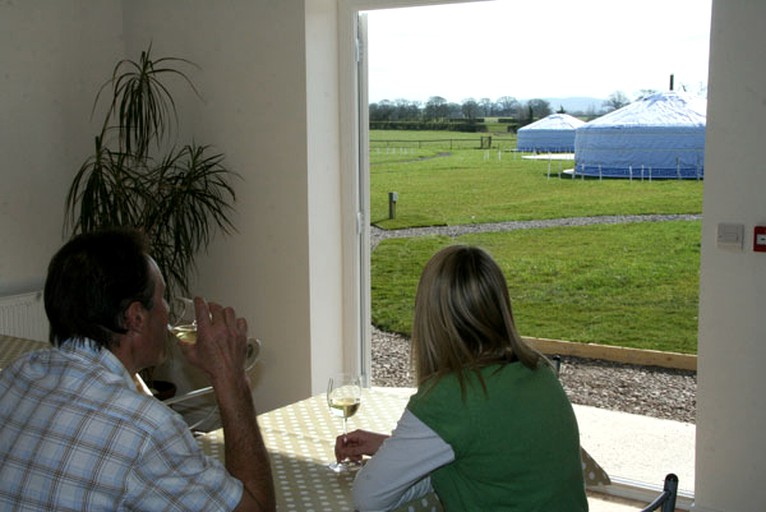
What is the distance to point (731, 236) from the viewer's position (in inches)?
139

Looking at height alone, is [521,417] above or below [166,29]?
below

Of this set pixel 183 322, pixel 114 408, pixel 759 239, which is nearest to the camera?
pixel 114 408

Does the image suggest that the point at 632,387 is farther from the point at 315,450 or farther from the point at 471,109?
the point at 315,450

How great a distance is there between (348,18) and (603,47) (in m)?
1.29

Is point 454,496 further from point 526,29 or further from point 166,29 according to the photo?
point 166,29

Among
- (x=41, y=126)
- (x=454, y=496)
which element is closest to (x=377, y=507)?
(x=454, y=496)

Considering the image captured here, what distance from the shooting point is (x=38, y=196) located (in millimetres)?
4629

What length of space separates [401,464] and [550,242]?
266cm

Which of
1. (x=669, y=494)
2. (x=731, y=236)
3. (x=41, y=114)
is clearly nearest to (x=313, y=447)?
(x=669, y=494)

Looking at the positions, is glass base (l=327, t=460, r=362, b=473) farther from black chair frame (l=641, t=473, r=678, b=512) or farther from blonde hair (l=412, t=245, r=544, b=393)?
black chair frame (l=641, t=473, r=678, b=512)

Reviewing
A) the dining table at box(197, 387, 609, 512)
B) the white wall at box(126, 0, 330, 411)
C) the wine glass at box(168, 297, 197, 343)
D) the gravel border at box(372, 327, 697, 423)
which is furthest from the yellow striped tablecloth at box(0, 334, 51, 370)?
the gravel border at box(372, 327, 697, 423)

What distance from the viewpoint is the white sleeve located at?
5.85 ft

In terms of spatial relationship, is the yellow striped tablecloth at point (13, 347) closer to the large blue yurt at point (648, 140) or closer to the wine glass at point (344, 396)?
the wine glass at point (344, 396)

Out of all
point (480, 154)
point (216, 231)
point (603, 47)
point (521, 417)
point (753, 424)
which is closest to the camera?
point (521, 417)
